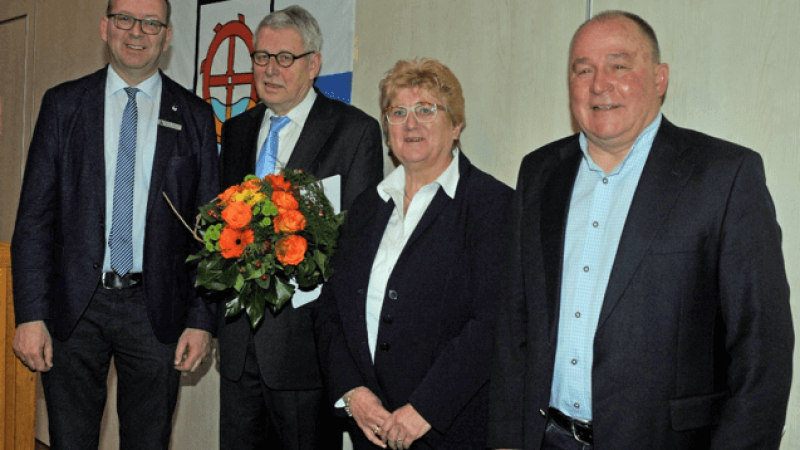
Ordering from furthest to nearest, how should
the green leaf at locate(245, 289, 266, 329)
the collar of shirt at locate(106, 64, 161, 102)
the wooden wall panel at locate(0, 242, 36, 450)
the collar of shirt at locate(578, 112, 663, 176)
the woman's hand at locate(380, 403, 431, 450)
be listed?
the wooden wall panel at locate(0, 242, 36, 450) → the collar of shirt at locate(106, 64, 161, 102) → the green leaf at locate(245, 289, 266, 329) → the woman's hand at locate(380, 403, 431, 450) → the collar of shirt at locate(578, 112, 663, 176)

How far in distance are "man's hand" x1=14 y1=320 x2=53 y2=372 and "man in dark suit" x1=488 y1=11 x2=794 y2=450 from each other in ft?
5.66

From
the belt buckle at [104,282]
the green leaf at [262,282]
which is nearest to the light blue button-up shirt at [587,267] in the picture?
the green leaf at [262,282]

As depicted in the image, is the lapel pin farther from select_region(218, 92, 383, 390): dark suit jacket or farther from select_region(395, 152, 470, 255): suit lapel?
select_region(395, 152, 470, 255): suit lapel

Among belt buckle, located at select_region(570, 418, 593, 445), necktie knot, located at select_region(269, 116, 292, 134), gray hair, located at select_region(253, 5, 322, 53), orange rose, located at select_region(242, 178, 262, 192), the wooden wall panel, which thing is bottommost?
the wooden wall panel

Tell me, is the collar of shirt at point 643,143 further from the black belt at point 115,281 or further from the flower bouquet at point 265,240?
the black belt at point 115,281

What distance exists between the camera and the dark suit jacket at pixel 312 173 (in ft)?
8.88

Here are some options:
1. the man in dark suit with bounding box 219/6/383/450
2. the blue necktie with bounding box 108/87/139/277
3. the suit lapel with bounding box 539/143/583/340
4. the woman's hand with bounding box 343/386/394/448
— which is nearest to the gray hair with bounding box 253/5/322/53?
the man in dark suit with bounding box 219/6/383/450

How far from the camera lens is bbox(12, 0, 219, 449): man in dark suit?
276 centimetres

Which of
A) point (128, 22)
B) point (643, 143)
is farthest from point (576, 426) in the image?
point (128, 22)

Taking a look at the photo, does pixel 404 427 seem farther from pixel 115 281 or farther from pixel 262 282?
pixel 115 281

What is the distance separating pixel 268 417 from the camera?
2828 millimetres

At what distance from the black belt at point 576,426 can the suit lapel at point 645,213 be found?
275mm

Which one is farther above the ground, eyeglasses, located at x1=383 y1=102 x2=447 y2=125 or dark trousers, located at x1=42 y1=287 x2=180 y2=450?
eyeglasses, located at x1=383 y1=102 x2=447 y2=125

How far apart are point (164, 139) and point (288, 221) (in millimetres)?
894
